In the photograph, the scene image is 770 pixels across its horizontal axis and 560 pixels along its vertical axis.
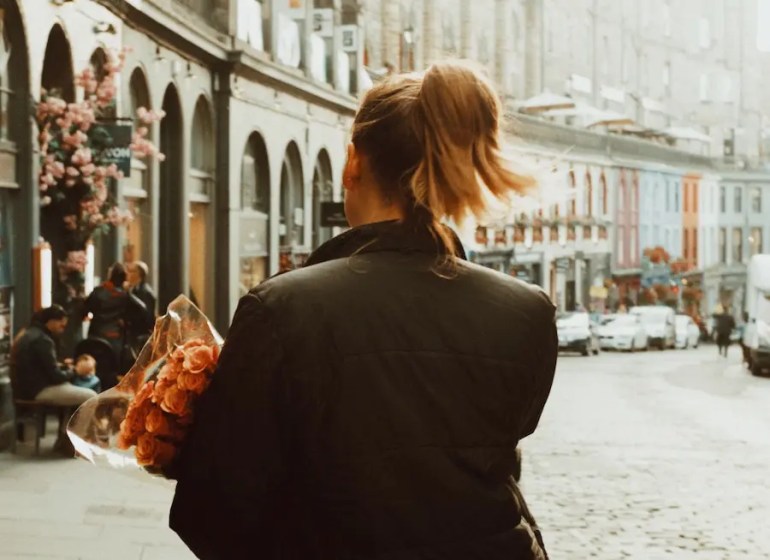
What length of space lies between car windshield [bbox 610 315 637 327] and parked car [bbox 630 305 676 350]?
46cm

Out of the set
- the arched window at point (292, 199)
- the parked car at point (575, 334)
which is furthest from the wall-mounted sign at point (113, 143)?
the parked car at point (575, 334)

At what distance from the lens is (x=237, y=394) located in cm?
250

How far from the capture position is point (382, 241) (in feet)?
8.75

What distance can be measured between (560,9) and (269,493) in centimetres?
7189

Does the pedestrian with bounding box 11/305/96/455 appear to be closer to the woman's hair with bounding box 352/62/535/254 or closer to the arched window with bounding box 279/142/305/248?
the woman's hair with bounding box 352/62/535/254

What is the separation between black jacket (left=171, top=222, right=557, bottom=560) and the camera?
2.50 m

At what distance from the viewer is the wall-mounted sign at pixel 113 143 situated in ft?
52.9

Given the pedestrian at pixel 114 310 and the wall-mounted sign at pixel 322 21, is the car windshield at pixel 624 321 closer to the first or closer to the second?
the wall-mounted sign at pixel 322 21

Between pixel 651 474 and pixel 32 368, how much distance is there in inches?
223

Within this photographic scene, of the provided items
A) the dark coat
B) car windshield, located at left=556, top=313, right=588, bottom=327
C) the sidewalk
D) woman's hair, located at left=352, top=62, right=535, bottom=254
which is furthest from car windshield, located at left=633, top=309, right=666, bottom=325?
woman's hair, located at left=352, top=62, right=535, bottom=254

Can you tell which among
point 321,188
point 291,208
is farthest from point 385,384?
point 321,188

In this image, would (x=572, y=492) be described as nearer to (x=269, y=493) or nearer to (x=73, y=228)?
(x=73, y=228)

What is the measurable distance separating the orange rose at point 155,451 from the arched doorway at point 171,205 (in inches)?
835

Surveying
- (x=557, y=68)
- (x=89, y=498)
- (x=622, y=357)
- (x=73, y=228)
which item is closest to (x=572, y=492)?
(x=89, y=498)
